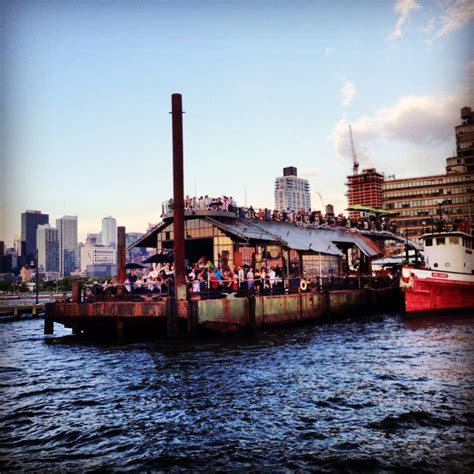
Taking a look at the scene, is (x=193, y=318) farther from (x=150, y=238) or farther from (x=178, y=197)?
(x=150, y=238)

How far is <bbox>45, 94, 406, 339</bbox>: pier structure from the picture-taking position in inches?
966

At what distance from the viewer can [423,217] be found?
11781 centimetres

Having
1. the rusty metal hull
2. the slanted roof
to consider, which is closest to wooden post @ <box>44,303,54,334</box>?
the rusty metal hull

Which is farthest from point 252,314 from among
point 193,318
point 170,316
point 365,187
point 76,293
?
point 365,187

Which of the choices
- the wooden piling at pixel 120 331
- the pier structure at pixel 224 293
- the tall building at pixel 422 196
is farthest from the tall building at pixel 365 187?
the wooden piling at pixel 120 331

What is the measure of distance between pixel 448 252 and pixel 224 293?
18.8 meters

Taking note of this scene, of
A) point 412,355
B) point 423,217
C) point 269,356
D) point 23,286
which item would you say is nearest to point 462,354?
point 412,355

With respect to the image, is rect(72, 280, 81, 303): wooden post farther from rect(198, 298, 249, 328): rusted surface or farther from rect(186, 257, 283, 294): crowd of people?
rect(198, 298, 249, 328): rusted surface

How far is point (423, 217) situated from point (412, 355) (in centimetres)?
10555

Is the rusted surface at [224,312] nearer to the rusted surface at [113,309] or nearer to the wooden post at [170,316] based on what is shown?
the wooden post at [170,316]

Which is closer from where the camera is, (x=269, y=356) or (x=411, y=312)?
(x=269, y=356)

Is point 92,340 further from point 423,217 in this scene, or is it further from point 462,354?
point 423,217

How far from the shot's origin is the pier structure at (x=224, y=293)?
24.5 meters

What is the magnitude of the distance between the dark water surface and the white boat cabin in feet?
42.7
